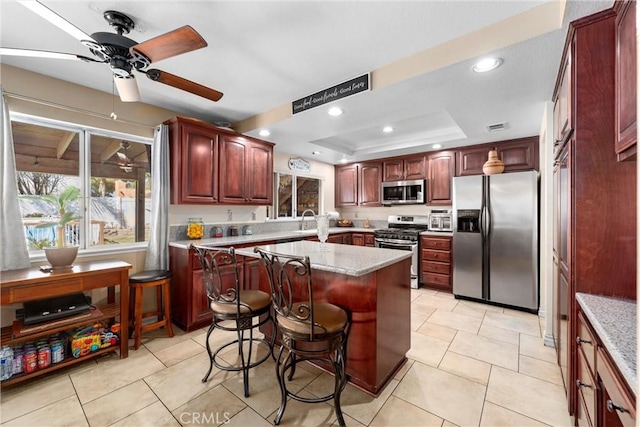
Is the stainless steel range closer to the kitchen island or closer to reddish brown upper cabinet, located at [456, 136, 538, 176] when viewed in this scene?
reddish brown upper cabinet, located at [456, 136, 538, 176]

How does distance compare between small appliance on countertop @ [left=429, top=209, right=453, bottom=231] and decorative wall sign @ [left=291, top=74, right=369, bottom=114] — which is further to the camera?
small appliance on countertop @ [left=429, top=209, right=453, bottom=231]

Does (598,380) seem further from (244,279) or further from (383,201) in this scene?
(383,201)

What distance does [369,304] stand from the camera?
1.83 metres

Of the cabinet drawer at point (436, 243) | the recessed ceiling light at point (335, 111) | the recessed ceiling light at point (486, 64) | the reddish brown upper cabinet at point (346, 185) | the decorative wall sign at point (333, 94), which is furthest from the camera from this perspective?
the reddish brown upper cabinet at point (346, 185)

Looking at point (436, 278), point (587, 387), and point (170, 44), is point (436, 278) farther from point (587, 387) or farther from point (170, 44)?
point (170, 44)

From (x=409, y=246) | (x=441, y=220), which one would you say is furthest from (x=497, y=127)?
(x=409, y=246)

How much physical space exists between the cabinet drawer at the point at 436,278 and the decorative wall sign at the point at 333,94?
3.22 m

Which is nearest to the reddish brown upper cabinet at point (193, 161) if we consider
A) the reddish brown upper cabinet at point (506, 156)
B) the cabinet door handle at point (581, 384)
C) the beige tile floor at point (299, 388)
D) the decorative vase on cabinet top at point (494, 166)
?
the beige tile floor at point (299, 388)

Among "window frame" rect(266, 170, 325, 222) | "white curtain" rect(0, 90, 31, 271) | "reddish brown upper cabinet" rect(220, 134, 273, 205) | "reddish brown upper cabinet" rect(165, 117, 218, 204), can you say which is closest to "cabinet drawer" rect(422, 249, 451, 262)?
"window frame" rect(266, 170, 325, 222)

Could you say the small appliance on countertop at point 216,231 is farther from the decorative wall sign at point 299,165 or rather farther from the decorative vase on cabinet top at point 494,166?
the decorative vase on cabinet top at point 494,166

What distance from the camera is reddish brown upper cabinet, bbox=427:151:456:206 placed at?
14.8 ft

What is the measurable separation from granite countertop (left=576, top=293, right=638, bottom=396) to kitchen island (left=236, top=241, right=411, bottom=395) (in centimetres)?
99

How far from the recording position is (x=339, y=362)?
1720 millimetres

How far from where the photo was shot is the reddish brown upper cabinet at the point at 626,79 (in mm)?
1057
